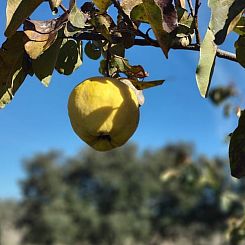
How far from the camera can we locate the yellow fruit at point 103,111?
844 mm

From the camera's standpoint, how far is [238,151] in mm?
818

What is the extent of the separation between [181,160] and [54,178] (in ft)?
64.7

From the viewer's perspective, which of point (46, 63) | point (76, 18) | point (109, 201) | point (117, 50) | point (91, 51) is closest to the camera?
point (76, 18)

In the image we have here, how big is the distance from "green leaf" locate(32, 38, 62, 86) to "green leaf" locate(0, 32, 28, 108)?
29 mm

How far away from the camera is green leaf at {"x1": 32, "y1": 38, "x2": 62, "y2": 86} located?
2.96 ft

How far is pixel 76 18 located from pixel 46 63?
13 cm

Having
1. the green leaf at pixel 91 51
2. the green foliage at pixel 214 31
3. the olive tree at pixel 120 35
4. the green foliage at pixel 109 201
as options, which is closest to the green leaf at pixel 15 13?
the olive tree at pixel 120 35

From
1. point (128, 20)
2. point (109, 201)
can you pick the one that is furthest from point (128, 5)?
point (109, 201)

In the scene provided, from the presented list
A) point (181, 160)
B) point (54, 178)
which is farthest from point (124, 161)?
point (181, 160)

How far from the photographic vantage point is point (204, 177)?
183 inches

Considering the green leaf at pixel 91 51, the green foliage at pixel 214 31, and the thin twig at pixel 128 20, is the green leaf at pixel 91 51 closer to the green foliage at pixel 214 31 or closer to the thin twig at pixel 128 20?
the thin twig at pixel 128 20

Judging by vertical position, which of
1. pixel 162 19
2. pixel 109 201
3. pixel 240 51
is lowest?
pixel 109 201

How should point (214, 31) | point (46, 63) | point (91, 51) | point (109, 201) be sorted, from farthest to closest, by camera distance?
point (109, 201) < point (91, 51) < point (46, 63) < point (214, 31)

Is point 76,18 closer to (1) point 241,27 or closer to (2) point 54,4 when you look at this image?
(2) point 54,4
